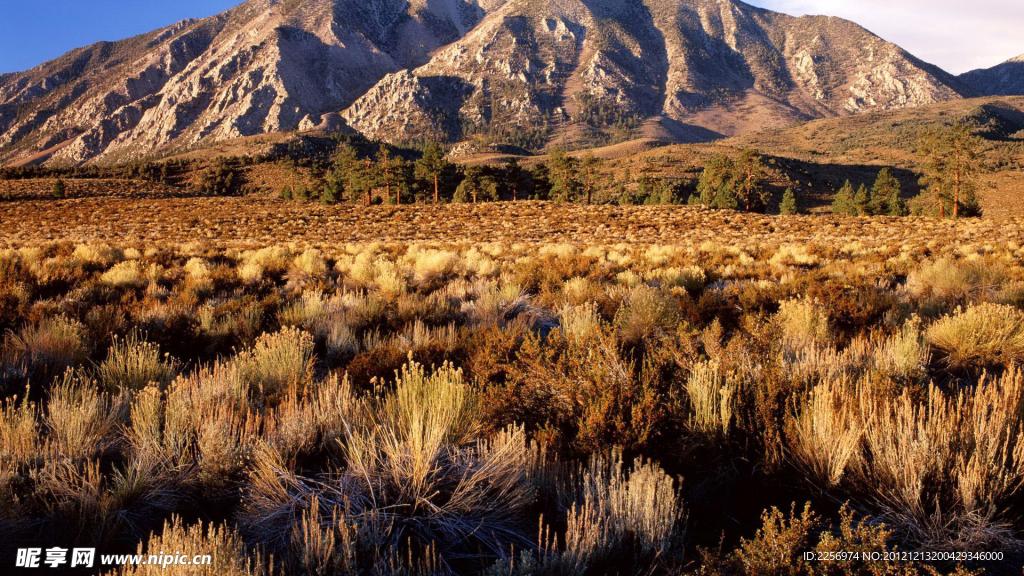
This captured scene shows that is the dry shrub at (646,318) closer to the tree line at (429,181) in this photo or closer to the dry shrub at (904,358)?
the dry shrub at (904,358)

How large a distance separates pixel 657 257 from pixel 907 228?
21.2 m

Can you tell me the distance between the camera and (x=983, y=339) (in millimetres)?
4105

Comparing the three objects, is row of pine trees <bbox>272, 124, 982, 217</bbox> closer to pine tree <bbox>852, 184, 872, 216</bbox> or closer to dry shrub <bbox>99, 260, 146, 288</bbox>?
pine tree <bbox>852, 184, 872, 216</bbox>

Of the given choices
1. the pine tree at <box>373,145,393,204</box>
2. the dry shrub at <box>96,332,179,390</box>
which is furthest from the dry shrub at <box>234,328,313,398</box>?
the pine tree at <box>373,145,393,204</box>

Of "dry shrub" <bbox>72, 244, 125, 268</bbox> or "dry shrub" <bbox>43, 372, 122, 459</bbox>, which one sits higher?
"dry shrub" <bbox>72, 244, 125, 268</bbox>

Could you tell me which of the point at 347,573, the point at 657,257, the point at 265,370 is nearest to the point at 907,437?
the point at 347,573

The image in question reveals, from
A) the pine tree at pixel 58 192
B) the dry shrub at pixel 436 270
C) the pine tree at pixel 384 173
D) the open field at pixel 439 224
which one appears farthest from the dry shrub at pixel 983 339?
the pine tree at pixel 58 192

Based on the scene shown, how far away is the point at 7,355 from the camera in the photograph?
3.79 metres

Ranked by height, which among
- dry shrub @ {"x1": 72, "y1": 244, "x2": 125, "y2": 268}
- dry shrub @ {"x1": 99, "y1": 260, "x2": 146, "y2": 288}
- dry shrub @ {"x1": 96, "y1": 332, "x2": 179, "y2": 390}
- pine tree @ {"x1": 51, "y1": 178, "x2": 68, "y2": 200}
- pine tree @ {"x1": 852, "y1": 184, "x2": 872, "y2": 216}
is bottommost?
dry shrub @ {"x1": 96, "y1": 332, "x2": 179, "y2": 390}

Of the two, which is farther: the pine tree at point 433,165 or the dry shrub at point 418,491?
the pine tree at point 433,165

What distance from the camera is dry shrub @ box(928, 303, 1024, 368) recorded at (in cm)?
404

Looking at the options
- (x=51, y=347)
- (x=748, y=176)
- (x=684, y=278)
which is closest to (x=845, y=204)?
(x=748, y=176)

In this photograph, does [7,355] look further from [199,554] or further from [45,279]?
[45,279]

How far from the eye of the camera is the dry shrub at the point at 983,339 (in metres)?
4.04
